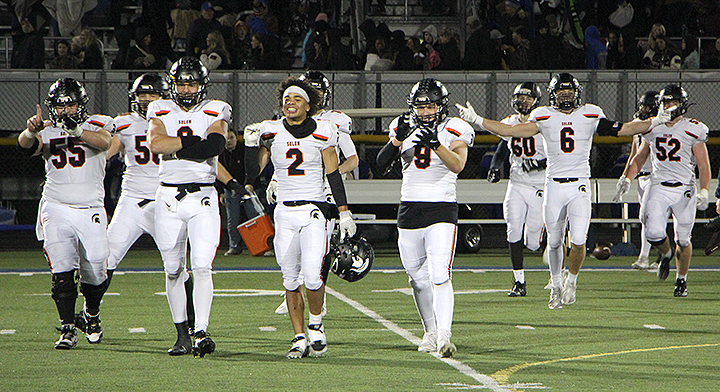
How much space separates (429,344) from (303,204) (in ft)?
4.26

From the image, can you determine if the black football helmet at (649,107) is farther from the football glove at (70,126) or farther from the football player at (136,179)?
the football glove at (70,126)

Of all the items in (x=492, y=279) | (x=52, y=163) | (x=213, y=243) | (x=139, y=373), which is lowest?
(x=492, y=279)

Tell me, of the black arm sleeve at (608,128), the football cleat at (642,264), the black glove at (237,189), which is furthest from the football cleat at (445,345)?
the football cleat at (642,264)

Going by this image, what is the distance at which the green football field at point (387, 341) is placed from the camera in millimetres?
5793

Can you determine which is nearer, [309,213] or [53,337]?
[309,213]

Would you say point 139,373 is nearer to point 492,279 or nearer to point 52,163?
point 52,163

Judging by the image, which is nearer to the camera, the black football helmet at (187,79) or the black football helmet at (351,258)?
the black football helmet at (187,79)

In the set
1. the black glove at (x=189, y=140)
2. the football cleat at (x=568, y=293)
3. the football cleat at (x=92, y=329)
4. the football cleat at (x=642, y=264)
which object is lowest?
the football cleat at (x=642, y=264)

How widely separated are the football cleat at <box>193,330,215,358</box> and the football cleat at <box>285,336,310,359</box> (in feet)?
1.69

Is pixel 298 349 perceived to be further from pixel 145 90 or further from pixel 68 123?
pixel 145 90

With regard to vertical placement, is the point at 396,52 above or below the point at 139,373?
above

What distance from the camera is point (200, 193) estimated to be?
664 cm

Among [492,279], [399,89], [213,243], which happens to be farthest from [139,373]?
[399,89]

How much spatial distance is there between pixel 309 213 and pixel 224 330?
1760mm
